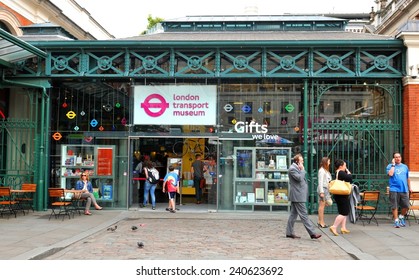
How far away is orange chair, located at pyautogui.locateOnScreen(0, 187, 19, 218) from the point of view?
42.1 ft

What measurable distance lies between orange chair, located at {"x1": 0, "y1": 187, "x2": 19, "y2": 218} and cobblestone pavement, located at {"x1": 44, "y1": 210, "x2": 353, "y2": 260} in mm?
3277

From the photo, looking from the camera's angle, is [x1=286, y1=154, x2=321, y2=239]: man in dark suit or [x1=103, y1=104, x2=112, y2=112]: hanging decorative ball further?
[x1=103, y1=104, x2=112, y2=112]: hanging decorative ball

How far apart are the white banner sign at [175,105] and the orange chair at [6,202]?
4318 millimetres

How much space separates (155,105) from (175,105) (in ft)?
2.13

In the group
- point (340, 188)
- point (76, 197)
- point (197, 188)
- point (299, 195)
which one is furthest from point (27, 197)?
point (340, 188)

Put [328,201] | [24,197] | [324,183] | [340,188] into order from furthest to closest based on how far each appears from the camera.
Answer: [24,197] → [324,183] → [328,201] → [340,188]

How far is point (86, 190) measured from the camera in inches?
552

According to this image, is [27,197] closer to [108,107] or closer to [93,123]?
[93,123]

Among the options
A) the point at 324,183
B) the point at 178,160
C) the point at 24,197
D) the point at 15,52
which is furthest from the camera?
the point at 178,160

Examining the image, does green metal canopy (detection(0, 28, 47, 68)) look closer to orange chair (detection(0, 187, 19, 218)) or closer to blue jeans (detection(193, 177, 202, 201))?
orange chair (detection(0, 187, 19, 218))

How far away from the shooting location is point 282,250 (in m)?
9.00

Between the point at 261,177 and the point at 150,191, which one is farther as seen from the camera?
the point at 150,191

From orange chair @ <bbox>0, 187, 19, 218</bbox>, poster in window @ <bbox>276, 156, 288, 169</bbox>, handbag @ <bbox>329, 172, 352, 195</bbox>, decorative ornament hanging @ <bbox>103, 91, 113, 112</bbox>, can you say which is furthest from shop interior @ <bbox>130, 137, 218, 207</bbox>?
handbag @ <bbox>329, 172, 352, 195</bbox>

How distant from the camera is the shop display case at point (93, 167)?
49.2 ft
